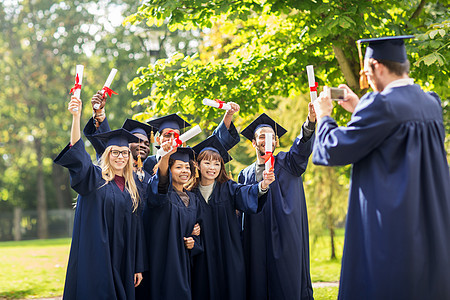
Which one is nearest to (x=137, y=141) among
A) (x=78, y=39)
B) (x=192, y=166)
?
(x=192, y=166)

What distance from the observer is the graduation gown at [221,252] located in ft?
18.3

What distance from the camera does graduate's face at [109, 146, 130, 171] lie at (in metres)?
5.24

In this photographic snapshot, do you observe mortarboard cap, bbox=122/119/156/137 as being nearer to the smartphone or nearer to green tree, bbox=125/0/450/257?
green tree, bbox=125/0/450/257

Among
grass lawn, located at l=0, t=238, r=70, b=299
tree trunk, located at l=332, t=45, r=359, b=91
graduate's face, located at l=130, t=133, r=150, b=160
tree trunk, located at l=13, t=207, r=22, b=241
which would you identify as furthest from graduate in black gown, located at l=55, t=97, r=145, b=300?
tree trunk, located at l=13, t=207, r=22, b=241

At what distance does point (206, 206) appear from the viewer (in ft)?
18.8

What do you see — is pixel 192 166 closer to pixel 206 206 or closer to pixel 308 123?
pixel 206 206

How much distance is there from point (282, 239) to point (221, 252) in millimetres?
637

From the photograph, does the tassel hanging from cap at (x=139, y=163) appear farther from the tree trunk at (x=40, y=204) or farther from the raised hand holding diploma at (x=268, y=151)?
the tree trunk at (x=40, y=204)

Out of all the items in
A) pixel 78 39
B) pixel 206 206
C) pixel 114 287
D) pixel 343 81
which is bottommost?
pixel 114 287

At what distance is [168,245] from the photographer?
534 centimetres

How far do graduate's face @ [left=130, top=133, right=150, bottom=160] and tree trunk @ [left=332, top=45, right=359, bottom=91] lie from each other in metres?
3.47

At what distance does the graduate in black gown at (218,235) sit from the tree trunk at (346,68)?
329 centimetres

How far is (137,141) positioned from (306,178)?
8.78 meters

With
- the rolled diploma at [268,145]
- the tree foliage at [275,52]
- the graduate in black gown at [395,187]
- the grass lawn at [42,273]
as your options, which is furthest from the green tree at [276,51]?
the grass lawn at [42,273]
